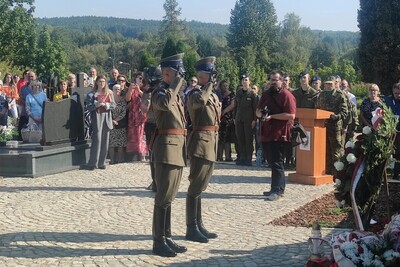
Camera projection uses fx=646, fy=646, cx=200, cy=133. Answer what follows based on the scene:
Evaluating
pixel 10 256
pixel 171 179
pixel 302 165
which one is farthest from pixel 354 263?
pixel 302 165

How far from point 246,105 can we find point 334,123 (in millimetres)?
2590

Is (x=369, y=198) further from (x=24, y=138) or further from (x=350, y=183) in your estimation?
(x=24, y=138)

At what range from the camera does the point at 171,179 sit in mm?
7117

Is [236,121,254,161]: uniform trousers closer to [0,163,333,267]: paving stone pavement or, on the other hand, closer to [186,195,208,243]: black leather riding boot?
[0,163,333,267]: paving stone pavement

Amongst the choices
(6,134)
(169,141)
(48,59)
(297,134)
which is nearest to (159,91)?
(169,141)

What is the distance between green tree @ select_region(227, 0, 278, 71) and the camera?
98.4m

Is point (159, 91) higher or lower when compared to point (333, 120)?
higher

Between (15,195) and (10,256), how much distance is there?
12.3 feet

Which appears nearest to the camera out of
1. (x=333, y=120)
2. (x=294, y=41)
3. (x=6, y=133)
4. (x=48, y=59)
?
(x=333, y=120)

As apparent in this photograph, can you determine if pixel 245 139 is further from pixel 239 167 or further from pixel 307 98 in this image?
pixel 307 98

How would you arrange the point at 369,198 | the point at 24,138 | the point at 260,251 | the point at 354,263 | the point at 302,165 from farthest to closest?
the point at 24,138 → the point at 302,165 → the point at 260,251 → the point at 369,198 → the point at 354,263

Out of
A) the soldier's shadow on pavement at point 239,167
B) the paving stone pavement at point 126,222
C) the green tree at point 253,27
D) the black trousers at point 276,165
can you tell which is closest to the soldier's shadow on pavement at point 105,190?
the paving stone pavement at point 126,222

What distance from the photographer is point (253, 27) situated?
99562 millimetres

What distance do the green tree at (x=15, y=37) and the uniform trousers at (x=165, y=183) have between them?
50739mm
